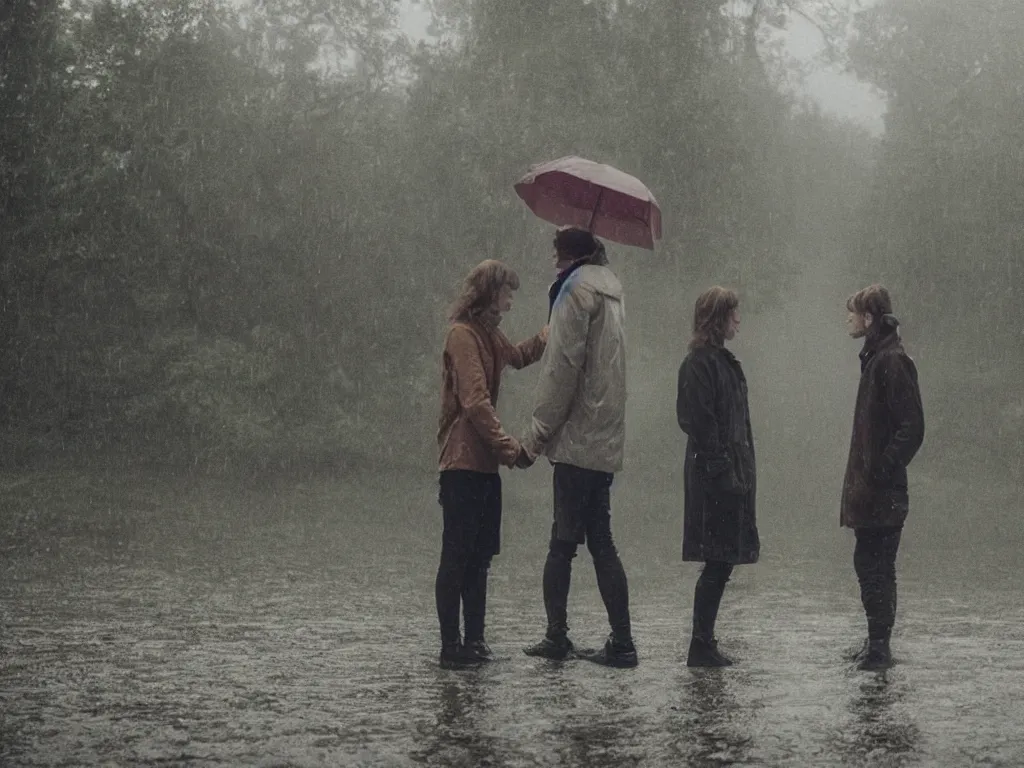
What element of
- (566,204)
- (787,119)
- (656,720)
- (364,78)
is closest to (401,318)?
(364,78)

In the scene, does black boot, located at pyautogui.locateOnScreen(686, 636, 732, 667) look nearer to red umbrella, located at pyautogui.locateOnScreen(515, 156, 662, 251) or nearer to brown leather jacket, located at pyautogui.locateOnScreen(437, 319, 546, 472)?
brown leather jacket, located at pyautogui.locateOnScreen(437, 319, 546, 472)

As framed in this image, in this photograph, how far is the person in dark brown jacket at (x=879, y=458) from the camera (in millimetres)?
7188

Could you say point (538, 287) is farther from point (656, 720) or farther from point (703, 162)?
point (656, 720)

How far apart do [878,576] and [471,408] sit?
101 inches

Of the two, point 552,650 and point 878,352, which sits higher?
point 878,352

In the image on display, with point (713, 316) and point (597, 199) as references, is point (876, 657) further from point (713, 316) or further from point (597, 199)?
point (597, 199)

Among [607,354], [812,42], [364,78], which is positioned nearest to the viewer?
[607,354]

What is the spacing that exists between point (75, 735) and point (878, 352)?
15.3ft

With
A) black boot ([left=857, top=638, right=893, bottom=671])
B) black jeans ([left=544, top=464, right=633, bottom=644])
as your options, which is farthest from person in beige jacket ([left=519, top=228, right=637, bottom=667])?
black boot ([left=857, top=638, right=893, bottom=671])

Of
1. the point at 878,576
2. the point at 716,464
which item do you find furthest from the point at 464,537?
the point at 878,576

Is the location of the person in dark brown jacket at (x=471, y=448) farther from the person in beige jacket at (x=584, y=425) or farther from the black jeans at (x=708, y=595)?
the black jeans at (x=708, y=595)

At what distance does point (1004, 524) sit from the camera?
21.5m

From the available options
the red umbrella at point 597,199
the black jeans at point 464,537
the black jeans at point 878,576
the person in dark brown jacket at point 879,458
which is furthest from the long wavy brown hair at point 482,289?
the black jeans at point 878,576

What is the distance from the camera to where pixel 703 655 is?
7121 millimetres
